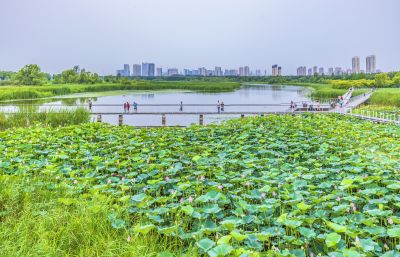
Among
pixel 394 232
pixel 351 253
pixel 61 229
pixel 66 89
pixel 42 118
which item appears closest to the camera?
pixel 351 253

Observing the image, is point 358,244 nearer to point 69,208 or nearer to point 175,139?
point 69,208

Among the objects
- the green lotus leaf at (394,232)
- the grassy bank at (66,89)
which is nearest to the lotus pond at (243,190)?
the green lotus leaf at (394,232)

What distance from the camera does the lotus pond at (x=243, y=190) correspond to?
3.09m

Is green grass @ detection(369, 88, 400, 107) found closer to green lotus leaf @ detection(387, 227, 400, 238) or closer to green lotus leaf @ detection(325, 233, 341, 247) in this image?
green lotus leaf @ detection(387, 227, 400, 238)

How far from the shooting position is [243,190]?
15.3 feet

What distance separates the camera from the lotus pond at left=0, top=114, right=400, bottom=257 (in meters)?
3.09

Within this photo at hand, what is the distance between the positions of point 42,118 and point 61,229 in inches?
496

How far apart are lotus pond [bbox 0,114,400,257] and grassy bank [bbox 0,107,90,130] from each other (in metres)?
6.61

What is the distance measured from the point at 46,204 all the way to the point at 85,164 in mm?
1880

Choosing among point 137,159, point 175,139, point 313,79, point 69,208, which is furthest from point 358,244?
point 313,79

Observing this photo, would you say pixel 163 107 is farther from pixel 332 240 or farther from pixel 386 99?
pixel 332 240

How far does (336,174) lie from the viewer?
5.22 m

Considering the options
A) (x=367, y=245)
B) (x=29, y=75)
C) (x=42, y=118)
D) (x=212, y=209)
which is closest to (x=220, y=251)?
(x=212, y=209)

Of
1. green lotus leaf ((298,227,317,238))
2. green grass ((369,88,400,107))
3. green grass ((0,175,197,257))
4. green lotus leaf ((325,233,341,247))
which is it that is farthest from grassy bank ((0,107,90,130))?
green grass ((369,88,400,107))
